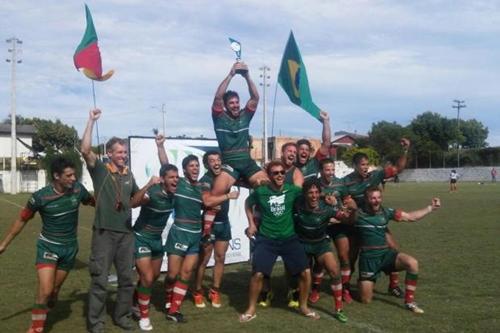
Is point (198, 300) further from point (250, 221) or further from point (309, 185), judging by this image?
point (309, 185)

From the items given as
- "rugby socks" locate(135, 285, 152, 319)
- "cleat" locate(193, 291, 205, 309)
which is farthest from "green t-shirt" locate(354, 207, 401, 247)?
"rugby socks" locate(135, 285, 152, 319)

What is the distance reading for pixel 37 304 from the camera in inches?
259

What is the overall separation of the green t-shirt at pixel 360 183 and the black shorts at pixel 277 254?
61.9 inches

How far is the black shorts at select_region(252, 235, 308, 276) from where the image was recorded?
24.4 feet

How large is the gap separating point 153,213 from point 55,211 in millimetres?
1231

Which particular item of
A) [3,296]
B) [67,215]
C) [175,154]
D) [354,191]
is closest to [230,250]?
[175,154]

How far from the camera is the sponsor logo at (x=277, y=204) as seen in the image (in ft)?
24.7

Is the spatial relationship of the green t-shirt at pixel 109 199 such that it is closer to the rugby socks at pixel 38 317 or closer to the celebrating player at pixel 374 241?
the rugby socks at pixel 38 317

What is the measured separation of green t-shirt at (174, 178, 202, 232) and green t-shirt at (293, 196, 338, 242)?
133 cm

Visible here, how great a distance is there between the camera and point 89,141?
262 inches

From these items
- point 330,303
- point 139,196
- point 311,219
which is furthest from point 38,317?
point 330,303

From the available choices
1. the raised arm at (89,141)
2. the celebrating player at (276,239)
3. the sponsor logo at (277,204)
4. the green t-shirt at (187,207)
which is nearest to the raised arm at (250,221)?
the celebrating player at (276,239)

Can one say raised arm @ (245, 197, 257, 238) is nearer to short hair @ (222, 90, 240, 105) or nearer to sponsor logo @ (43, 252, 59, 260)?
short hair @ (222, 90, 240, 105)

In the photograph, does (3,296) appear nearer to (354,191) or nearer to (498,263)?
(354,191)
